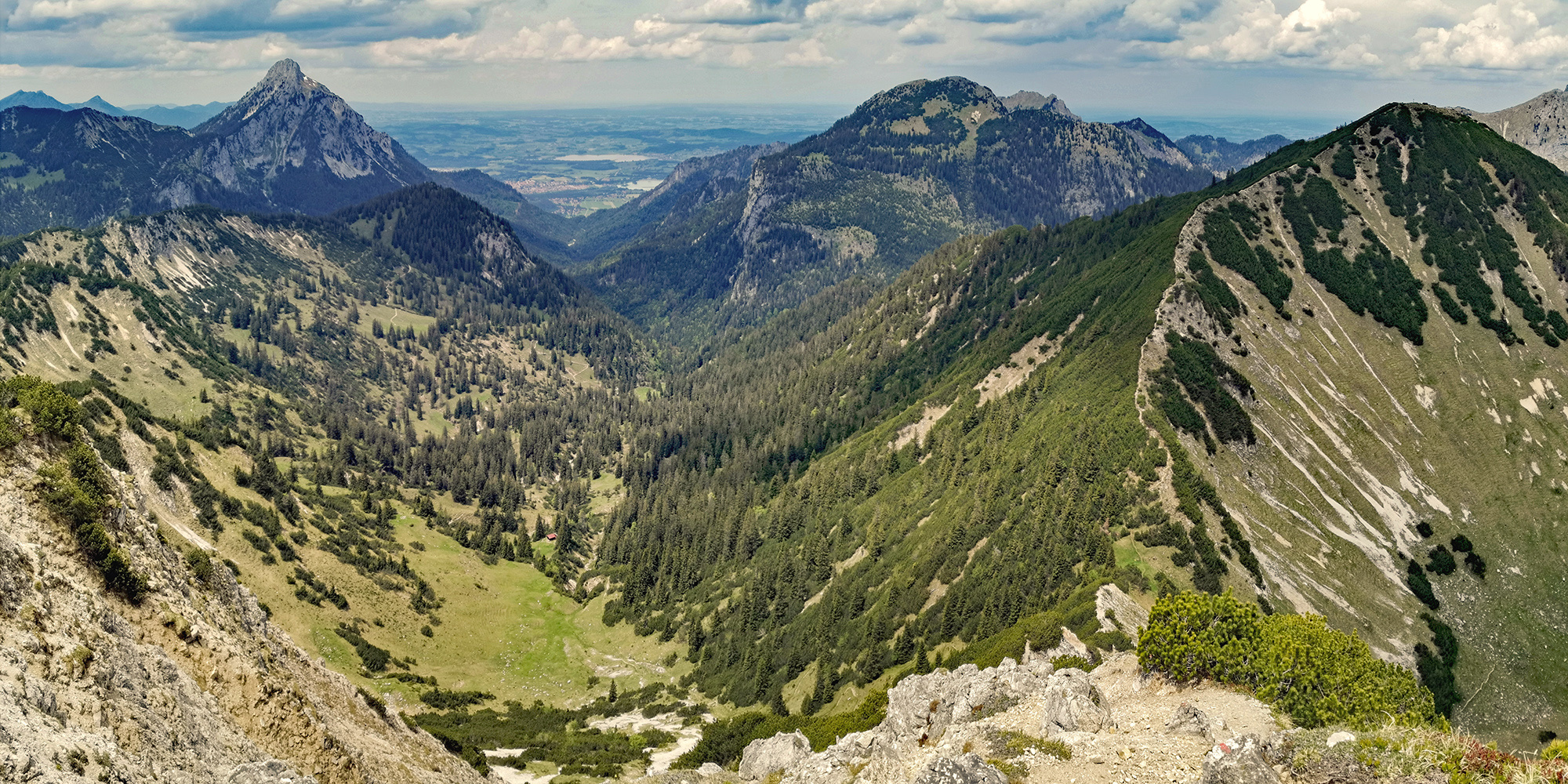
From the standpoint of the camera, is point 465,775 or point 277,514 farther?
point 277,514

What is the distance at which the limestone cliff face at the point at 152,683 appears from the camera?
38375 mm

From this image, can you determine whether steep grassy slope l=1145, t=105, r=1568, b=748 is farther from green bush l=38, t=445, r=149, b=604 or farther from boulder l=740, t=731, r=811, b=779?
green bush l=38, t=445, r=149, b=604

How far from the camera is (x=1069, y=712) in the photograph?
192ft

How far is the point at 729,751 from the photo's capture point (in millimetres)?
115000

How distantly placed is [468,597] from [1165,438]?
152935mm

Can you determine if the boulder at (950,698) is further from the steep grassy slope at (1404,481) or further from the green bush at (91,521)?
the steep grassy slope at (1404,481)

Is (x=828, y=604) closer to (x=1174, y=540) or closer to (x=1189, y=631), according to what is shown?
(x=1174, y=540)

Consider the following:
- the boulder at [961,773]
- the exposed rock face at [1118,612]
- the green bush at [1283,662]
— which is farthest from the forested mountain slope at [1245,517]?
the boulder at [961,773]

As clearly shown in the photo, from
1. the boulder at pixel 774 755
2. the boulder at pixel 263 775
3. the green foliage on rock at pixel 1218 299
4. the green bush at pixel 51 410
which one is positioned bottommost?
the boulder at pixel 774 755

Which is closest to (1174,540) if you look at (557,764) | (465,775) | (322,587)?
(557,764)

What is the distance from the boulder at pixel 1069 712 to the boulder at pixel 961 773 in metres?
11.5

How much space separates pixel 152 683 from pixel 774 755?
5852cm

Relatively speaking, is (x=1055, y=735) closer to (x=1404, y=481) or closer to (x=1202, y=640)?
(x=1202, y=640)

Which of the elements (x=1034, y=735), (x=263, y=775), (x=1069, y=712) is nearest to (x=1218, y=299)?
(x=1069, y=712)
